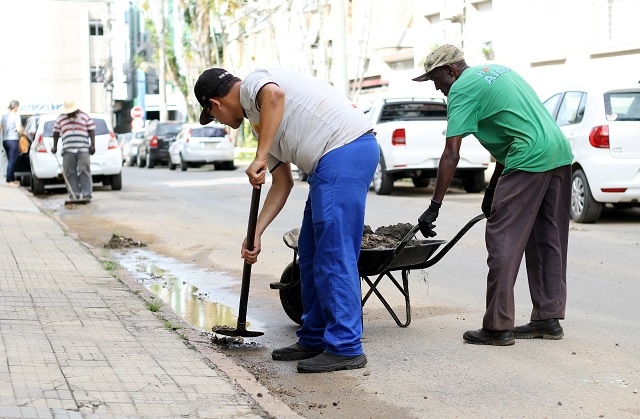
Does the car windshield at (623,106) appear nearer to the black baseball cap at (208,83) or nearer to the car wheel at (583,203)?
the car wheel at (583,203)

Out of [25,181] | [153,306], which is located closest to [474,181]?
[25,181]

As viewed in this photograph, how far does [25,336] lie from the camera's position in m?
6.50

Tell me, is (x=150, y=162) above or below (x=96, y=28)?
below

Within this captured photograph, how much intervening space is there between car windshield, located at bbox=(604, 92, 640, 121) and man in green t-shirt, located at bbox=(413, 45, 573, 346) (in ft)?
22.3

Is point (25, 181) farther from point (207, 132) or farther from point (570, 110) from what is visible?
point (570, 110)

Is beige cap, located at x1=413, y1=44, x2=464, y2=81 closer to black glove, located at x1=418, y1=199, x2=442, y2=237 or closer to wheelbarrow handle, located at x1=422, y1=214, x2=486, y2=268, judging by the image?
black glove, located at x1=418, y1=199, x2=442, y2=237

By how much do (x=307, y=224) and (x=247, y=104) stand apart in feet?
2.67

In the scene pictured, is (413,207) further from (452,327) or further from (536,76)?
(536,76)

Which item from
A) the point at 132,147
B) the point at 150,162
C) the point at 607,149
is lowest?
the point at 150,162

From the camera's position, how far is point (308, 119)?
5.96 meters

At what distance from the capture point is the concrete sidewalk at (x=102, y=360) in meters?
5.03

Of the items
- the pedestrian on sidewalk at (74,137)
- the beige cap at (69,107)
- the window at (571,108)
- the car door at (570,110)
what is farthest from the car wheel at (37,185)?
the window at (571,108)

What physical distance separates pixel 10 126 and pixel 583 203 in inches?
554

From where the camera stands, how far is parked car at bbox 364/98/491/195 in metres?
18.9
